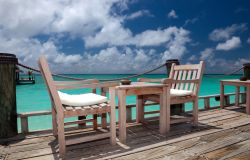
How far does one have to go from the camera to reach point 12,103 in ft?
8.70

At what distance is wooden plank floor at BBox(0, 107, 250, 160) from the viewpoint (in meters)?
2.04

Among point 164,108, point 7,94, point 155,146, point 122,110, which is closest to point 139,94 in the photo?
point 122,110

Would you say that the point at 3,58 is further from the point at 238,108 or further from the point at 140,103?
the point at 238,108

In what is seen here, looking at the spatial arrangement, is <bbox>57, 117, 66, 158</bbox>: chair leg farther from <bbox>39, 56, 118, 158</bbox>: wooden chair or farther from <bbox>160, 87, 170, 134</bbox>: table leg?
<bbox>160, 87, 170, 134</bbox>: table leg

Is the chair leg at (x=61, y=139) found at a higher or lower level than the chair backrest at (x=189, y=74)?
lower

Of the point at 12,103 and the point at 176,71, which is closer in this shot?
the point at 12,103

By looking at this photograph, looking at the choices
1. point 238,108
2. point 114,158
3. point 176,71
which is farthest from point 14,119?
point 238,108

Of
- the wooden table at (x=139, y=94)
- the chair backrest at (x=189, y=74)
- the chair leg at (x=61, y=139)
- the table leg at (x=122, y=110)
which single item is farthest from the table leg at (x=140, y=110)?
the chair leg at (x=61, y=139)

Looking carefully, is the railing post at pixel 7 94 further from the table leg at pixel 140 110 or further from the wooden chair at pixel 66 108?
the table leg at pixel 140 110

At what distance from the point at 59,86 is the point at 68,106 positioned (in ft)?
0.82

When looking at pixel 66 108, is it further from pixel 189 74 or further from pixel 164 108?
pixel 189 74

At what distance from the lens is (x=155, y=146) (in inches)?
89.8

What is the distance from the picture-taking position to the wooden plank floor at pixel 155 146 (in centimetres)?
204

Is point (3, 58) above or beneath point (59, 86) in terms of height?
above
